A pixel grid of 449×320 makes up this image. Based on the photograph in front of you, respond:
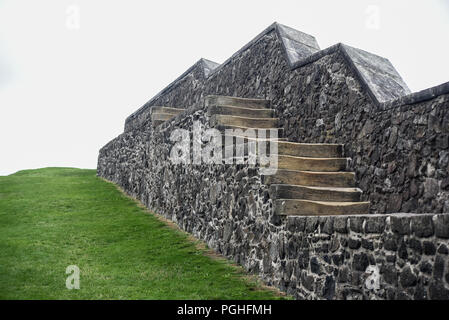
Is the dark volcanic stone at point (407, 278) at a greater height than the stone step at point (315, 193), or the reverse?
the stone step at point (315, 193)

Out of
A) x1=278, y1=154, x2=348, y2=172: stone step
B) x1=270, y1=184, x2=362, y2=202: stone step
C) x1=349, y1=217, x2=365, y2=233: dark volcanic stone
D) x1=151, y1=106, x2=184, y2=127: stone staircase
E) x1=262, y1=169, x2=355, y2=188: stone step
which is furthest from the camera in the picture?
x1=151, y1=106, x2=184, y2=127: stone staircase

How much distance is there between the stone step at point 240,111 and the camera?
9727mm

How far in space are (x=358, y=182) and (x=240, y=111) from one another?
348cm

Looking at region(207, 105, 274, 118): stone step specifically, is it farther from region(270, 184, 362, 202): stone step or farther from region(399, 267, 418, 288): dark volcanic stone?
region(399, 267, 418, 288): dark volcanic stone

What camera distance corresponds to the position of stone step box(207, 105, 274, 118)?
383 inches

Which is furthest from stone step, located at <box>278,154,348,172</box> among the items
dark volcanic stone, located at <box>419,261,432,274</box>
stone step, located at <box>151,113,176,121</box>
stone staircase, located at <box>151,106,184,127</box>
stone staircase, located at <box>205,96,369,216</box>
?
stone step, located at <box>151,113,176,121</box>

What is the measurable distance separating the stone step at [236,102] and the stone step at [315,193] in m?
3.55

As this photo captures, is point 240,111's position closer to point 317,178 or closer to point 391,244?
point 317,178

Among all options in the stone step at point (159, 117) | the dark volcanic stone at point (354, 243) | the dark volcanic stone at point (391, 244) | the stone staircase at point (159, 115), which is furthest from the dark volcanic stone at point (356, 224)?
the stone step at point (159, 117)

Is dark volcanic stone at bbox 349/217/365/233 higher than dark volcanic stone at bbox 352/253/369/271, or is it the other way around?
dark volcanic stone at bbox 349/217/365/233

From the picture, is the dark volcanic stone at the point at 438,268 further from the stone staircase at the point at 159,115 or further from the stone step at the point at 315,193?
the stone staircase at the point at 159,115

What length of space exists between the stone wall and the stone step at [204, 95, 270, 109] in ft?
1.04

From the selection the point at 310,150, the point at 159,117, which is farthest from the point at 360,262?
the point at 159,117

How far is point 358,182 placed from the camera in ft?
24.8
